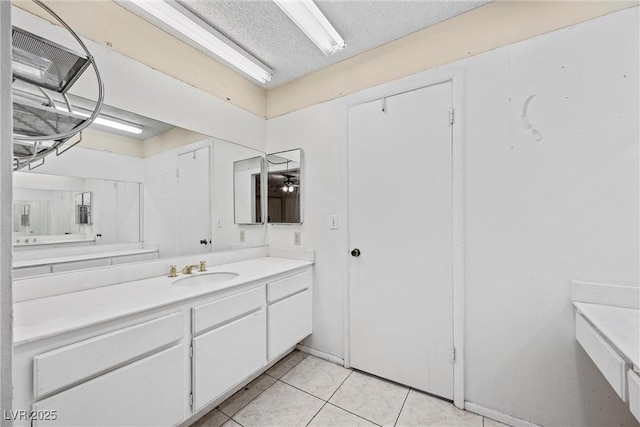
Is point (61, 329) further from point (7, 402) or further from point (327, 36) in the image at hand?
point (327, 36)

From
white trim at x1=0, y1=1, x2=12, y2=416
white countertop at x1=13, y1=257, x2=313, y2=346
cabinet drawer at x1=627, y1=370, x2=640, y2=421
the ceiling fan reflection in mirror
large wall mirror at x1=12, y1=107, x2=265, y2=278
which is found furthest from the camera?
large wall mirror at x1=12, y1=107, x2=265, y2=278

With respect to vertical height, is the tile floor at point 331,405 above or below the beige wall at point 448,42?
below

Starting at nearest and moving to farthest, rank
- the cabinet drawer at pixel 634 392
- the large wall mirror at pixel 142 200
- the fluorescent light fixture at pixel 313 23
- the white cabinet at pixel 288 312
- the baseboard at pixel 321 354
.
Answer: the cabinet drawer at pixel 634 392
the large wall mirror at pixel 142 200
the fluorescent light fixture at pixel 313 23
the white cabinet at pixel 288 312
the baseboard at pixel 321 354

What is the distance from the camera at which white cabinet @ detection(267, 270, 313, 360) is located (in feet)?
6.23

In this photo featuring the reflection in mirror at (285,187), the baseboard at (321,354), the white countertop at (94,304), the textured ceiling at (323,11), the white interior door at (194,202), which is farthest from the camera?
the reflection in mirror at (285,187)

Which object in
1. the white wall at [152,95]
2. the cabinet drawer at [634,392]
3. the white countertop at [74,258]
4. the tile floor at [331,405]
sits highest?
the white wall at [152,95]

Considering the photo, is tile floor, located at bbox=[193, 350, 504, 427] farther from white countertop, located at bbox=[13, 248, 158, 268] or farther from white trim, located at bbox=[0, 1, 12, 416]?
white trim, located at bbox=[0, 1, 12, 416]

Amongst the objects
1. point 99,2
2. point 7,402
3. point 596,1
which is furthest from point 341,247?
point 99,2

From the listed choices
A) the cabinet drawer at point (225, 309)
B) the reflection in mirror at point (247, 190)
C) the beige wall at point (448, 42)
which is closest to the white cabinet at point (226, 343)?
the cabinet drawer at point (225, 309)

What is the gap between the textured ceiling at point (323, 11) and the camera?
1653 millimetres

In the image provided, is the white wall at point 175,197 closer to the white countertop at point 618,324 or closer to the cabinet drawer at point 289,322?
the cabinet drawer at point 289,322

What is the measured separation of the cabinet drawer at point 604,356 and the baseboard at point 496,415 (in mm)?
627

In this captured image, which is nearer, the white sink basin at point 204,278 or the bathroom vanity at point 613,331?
the bathroom vanity at point 613,331

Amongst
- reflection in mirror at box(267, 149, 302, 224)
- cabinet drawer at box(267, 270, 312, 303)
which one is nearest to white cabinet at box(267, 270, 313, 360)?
cabinet drawer at box(267, 270, 312, 303)
